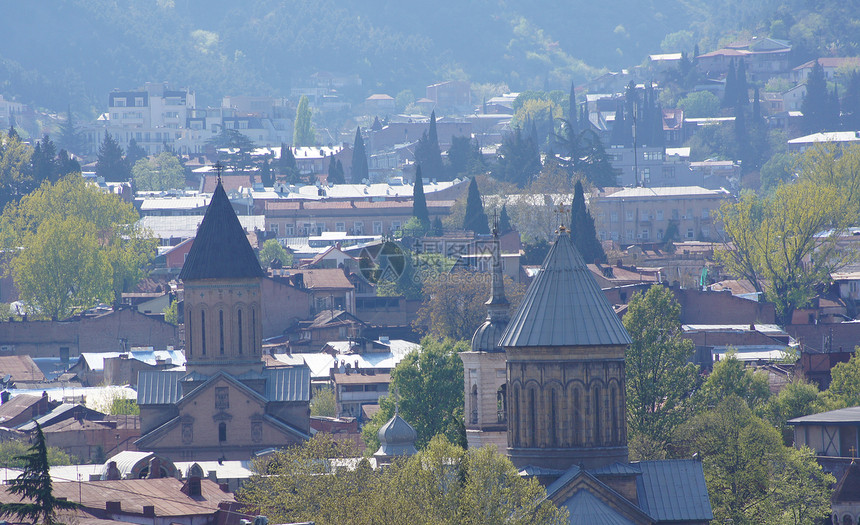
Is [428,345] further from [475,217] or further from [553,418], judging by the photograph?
[475,217]

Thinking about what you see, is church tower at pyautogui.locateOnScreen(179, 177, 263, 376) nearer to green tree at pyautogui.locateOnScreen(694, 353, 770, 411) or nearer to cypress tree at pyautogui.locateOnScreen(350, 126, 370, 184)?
green tree at pyautogui.locateOnScreen(694, 353, 770, 411)

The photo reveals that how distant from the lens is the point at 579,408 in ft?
160

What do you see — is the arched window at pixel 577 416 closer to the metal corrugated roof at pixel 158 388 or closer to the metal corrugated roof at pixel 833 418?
the metal corrugated roof at pixel 833 418

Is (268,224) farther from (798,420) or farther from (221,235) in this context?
(798,420)

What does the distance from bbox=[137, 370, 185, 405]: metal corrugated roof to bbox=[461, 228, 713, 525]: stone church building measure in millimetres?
25535

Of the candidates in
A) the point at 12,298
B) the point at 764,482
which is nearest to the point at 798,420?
the point at 764,482

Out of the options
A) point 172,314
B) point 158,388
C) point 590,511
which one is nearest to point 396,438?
point 590,511

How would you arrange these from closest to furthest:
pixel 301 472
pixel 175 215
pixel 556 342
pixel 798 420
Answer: pixel 556 342, pixel 301 472, pixel 798 420, pixel 175 215

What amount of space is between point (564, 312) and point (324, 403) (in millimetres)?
41283

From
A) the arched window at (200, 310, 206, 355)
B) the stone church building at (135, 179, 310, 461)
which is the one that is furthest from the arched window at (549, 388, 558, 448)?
the arched window at (200, 310, 206, 355)

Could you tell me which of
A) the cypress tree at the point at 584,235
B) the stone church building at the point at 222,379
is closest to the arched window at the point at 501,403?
the stone church building at the point at 222,379

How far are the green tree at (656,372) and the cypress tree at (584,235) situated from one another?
137 ft

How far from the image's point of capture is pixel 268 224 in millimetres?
145875

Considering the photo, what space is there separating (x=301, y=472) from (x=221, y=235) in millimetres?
22461
